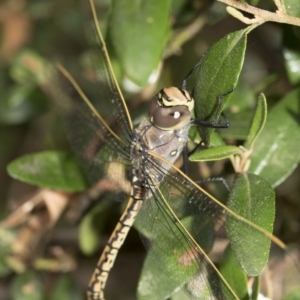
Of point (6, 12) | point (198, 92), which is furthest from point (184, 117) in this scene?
point (6, 12)

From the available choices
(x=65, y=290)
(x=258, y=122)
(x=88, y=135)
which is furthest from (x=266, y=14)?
(x=65, y=290)

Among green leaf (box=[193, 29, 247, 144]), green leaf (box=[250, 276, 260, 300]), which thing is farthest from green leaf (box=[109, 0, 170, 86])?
green leaf (box=[250, 276, 260, 300])

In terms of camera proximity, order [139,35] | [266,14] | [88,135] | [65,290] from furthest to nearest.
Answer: [65,290], [88,135], [139,35], [266,14]

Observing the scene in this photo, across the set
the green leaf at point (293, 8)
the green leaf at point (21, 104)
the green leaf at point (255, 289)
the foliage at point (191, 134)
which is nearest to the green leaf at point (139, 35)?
the foliage at point (191, 134)

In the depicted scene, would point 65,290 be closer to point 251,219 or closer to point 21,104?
point 21,104

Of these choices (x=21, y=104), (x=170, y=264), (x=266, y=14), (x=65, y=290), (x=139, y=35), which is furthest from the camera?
(x=21, y=104)

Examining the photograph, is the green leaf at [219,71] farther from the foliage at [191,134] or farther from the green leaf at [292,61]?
the green leaf at [292,61]

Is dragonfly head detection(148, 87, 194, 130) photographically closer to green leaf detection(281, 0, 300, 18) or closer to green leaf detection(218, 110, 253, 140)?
green leaf detection(218, 110, 253, 140)
